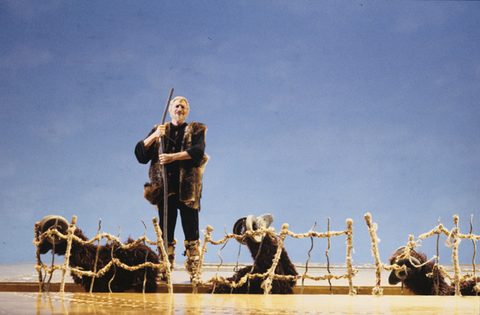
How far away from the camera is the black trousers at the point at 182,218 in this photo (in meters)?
3.43

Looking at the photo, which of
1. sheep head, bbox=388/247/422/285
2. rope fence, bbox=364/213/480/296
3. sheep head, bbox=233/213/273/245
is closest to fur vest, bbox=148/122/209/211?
sheep head, bbox=233/213/273/245

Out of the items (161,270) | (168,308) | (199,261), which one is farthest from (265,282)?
(168,308)

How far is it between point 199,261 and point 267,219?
678 millimetres

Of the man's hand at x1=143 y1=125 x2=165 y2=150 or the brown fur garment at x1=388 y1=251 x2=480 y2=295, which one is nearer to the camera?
the brown fur garment at x1=388 y1=251 x2=480 y2=295

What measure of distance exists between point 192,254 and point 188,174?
0.68 metres

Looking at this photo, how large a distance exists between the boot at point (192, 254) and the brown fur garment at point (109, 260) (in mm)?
275

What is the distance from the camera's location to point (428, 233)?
2.96 m

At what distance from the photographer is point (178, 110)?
11.8ft

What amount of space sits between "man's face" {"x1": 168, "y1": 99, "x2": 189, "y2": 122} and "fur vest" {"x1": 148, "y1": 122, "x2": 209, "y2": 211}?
3.7 inches

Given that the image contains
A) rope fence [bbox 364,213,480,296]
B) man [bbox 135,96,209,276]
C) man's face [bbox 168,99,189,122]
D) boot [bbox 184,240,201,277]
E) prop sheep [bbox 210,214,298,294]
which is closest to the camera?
rope fence [bbox 364,213,480,296]

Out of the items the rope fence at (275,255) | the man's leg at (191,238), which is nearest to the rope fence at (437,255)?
the rope fence at (275,255)

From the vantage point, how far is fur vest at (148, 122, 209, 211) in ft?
11.2

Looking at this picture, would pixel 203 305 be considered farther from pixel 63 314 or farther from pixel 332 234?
pixel 332 234

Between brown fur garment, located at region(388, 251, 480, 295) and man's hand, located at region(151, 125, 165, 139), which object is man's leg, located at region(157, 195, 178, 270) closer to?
man's hand, located at region(151, 125, 165, 139)
